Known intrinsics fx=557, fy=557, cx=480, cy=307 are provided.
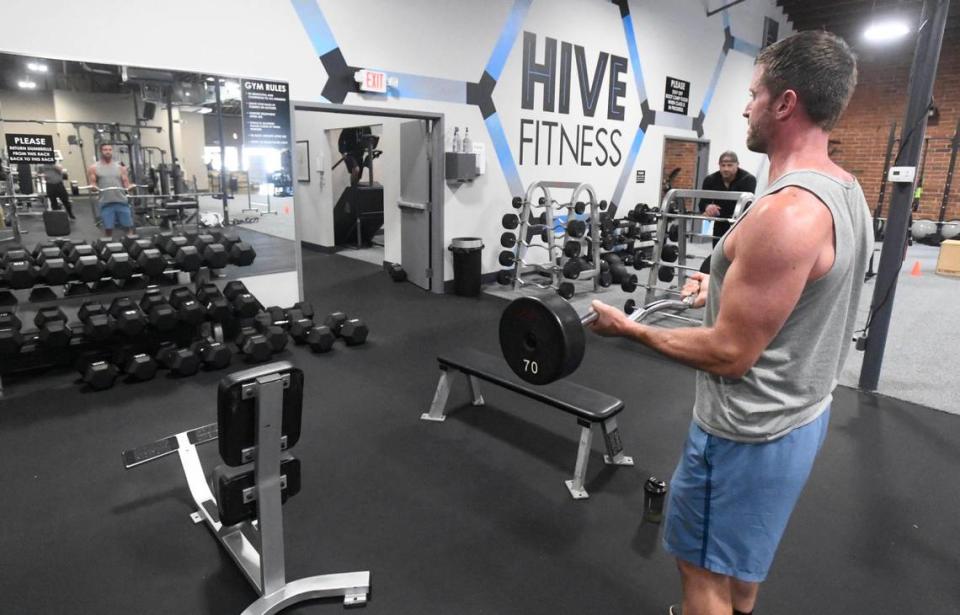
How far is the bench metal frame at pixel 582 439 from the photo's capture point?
6.62 feet

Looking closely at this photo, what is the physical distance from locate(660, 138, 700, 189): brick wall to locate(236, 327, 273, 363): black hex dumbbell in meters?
7.71

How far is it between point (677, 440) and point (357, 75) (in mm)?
3285

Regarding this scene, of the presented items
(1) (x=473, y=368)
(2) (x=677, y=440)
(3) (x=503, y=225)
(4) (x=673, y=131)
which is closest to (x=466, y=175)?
(3) (x=503, y=225)

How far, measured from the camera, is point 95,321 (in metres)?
2.98

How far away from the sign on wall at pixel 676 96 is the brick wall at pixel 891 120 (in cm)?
343

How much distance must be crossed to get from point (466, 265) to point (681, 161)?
20.1 ft

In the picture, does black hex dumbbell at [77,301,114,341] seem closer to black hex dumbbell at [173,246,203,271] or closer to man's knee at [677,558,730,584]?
black hex dumbbell at [173,246,203,271]

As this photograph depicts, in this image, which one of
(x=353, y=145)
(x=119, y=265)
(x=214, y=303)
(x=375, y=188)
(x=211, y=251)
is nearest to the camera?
(x=119, y=265)

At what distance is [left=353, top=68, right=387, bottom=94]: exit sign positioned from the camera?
4051 millimetres

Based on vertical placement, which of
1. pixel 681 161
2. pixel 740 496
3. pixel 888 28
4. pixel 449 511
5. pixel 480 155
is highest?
pixel 888 28

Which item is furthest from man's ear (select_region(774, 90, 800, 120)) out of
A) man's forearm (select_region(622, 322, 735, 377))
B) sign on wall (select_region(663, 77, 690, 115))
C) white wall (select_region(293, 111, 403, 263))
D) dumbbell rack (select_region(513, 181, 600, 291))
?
sign on wall (select_region(663, 77, 690, 115))

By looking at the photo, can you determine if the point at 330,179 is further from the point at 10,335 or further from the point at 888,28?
the point at 888,28

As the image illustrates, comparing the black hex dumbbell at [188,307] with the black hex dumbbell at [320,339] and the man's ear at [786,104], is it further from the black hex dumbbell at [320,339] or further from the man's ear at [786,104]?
the man's ear at [786,104]

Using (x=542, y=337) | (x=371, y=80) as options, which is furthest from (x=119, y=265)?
(x=542, y=337)
